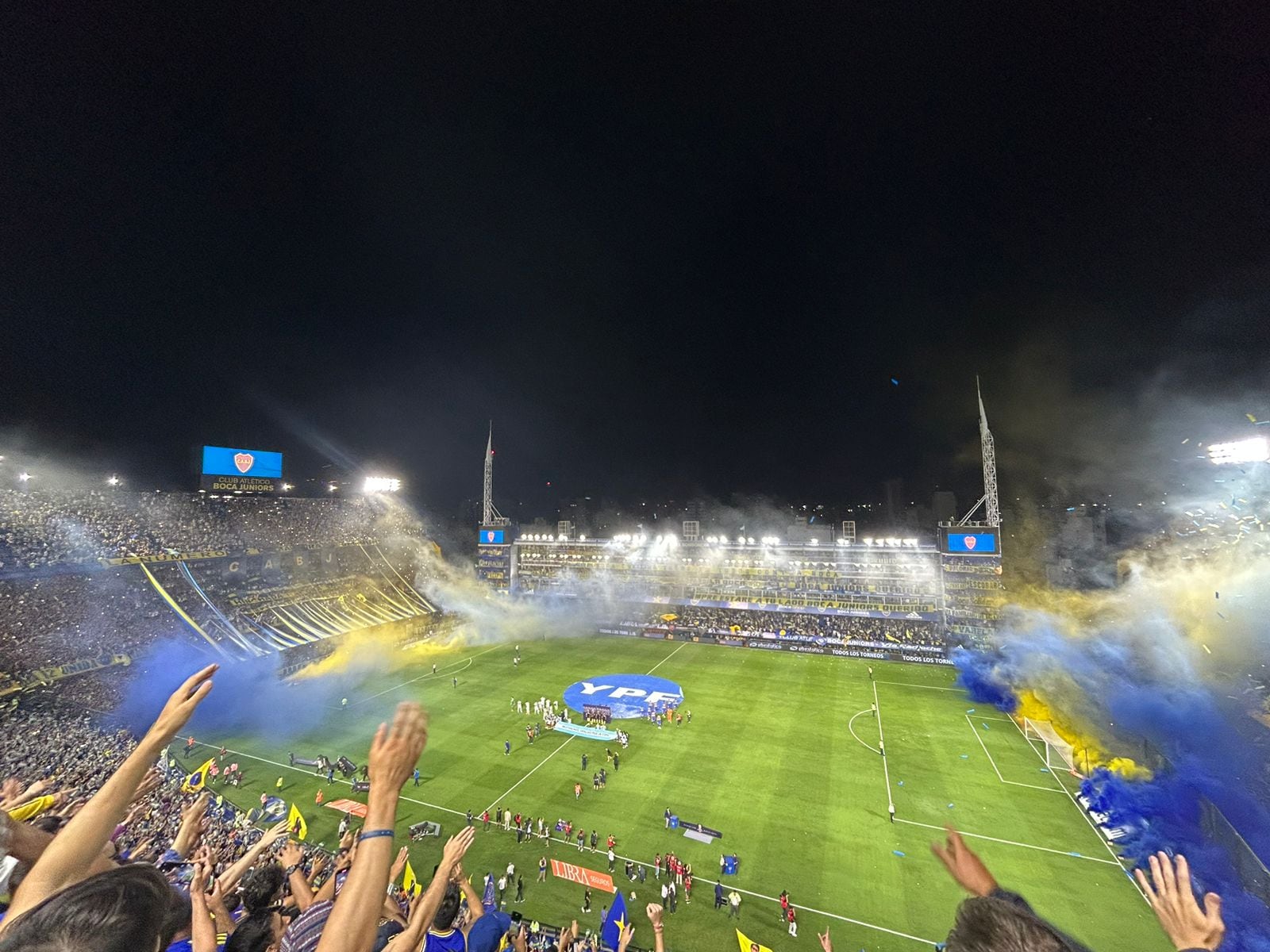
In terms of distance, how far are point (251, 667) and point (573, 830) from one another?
90.3ft

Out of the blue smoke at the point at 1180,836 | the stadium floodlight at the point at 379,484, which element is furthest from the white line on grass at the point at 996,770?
the stadium floodlight at the point at 379,484

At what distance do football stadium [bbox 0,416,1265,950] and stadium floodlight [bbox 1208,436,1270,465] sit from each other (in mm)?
14631

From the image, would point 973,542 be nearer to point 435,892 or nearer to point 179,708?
point 435,892

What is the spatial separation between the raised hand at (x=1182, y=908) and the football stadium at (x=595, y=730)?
112 centimetres

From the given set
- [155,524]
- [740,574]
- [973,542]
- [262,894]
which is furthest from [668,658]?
[155,524]

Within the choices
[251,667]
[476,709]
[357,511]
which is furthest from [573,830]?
[357,511]

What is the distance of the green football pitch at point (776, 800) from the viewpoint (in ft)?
57.2

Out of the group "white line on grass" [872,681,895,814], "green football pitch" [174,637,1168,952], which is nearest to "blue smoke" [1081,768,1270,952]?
"green football pitch" [174,637,1168,952]

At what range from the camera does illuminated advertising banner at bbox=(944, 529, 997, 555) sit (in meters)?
49.2

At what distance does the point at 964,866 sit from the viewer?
4.05m

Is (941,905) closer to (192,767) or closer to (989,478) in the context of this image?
(192,767)

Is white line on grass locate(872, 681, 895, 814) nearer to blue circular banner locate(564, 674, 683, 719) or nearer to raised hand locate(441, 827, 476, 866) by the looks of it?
blue circular banner locate(564, 674, 683, 719)

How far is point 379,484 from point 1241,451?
238 ft

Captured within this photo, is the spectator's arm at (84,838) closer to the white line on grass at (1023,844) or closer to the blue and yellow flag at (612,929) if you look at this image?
the blue and yellow flag at (612,929)
